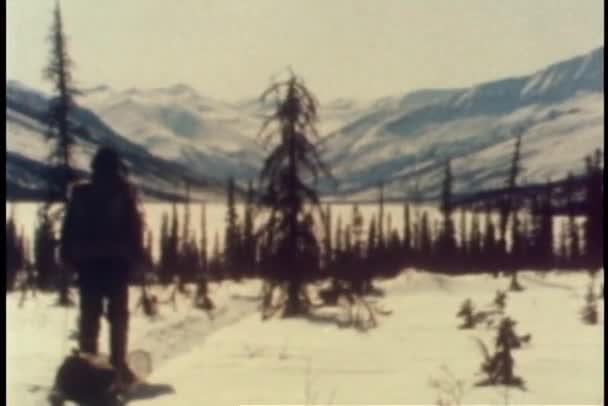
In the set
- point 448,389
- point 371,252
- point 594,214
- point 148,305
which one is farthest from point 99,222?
point 371,252

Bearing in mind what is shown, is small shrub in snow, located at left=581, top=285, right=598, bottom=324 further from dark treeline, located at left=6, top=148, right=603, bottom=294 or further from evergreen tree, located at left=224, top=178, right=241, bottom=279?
evergreen tree, located at left=224, top=178, right=241, bottom=279

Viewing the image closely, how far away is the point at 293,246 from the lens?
736 inches

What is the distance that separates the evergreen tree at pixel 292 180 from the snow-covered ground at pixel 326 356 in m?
2.37

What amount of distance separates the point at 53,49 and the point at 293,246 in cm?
661

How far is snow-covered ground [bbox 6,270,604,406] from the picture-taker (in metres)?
8.87

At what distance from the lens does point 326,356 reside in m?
10.9

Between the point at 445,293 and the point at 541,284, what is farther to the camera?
the point at 541,284

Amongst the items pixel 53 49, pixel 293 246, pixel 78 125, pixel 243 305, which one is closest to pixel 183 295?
pixel 243 305

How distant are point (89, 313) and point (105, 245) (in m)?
0.69

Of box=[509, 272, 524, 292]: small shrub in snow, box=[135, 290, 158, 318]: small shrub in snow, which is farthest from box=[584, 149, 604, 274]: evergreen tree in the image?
box=[135, 290, 158, 318]: small shrub in snow

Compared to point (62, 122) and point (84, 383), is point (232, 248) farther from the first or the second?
point (84, 383)

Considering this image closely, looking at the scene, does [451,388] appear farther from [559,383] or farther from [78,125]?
[78,125]

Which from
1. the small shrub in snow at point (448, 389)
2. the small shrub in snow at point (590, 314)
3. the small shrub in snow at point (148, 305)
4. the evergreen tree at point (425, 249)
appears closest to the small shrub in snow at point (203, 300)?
the small shrub in snow at point (148, 305)

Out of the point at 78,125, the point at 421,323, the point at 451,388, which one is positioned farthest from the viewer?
the point at 78,125
